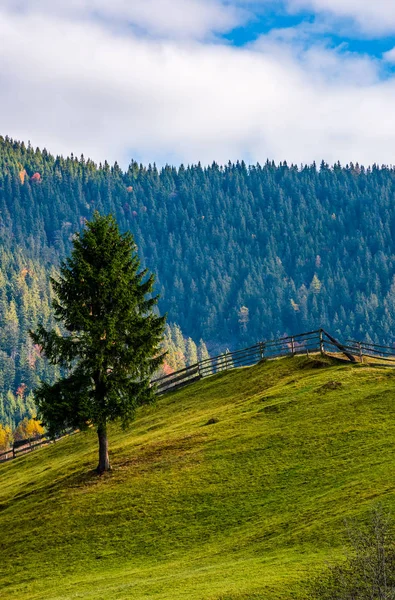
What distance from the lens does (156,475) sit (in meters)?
49.2

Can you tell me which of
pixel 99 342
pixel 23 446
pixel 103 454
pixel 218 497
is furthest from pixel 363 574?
pixel 23 446

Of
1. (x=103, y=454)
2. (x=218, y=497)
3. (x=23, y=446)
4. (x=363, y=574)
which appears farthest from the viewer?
(x=23, y=446)

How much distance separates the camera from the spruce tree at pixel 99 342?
52938mm

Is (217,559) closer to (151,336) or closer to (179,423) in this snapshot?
(151,336)

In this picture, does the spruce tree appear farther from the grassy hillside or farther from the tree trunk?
the grassy hillside

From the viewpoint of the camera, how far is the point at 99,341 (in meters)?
53.5

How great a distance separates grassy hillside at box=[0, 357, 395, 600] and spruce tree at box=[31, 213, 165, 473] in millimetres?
3561

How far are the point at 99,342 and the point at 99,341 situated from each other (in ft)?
0.22

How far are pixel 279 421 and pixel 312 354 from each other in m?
14.7

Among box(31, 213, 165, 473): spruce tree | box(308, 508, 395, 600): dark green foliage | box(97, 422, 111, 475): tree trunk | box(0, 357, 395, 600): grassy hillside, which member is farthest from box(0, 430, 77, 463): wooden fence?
box(308, 508, 395, 600): dark green foliage

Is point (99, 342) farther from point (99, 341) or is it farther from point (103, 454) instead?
point (103, 454)

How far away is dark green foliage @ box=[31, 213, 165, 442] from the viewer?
52.9m

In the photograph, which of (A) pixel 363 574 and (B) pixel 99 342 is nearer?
(A) pixel 363 574

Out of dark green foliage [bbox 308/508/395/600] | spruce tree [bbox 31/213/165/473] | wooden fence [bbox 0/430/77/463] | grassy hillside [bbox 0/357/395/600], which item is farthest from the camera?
wooden fence [bbox 0/430/77/463]
